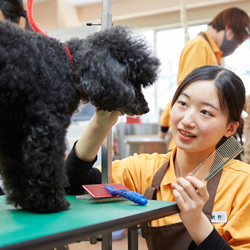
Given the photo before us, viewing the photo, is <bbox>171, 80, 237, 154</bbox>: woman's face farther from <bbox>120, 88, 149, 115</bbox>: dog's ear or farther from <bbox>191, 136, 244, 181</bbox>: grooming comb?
<bbox>120, 88, 149, 115</bbox>: dog's ear

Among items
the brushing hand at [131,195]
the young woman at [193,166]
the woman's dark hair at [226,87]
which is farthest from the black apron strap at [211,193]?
the brushing hand at [131,195]

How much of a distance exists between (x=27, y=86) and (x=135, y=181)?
2.13 feet

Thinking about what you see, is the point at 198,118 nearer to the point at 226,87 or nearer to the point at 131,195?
the point at 226,87

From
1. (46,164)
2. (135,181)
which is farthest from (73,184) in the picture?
(46,164)

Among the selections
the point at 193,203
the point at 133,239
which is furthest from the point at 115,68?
the point at 133,239

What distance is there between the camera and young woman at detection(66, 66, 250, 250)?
79 cm

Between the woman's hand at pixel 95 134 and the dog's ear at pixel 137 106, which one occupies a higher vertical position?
the dog's ear at pixel 137 106

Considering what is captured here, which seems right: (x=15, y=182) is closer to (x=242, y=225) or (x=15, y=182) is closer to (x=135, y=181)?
(x=135, y=181)

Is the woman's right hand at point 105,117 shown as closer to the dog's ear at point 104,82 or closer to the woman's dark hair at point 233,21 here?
the dog's ear at point 104,82

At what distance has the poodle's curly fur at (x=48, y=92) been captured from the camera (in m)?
0.53

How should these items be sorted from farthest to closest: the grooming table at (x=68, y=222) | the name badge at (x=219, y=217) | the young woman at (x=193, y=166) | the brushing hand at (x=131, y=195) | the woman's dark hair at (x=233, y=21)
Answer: the woman's dark hair at (x=233, y=21), the name badge at (x=219, y=217), the young woman at (x=193, y=166), the brushing hand at (x=131, y=195), the grooming table at (x=68, y=222)

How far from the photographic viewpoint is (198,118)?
92cm

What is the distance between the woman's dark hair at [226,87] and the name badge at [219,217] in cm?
32

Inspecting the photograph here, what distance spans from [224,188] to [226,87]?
0.34m
